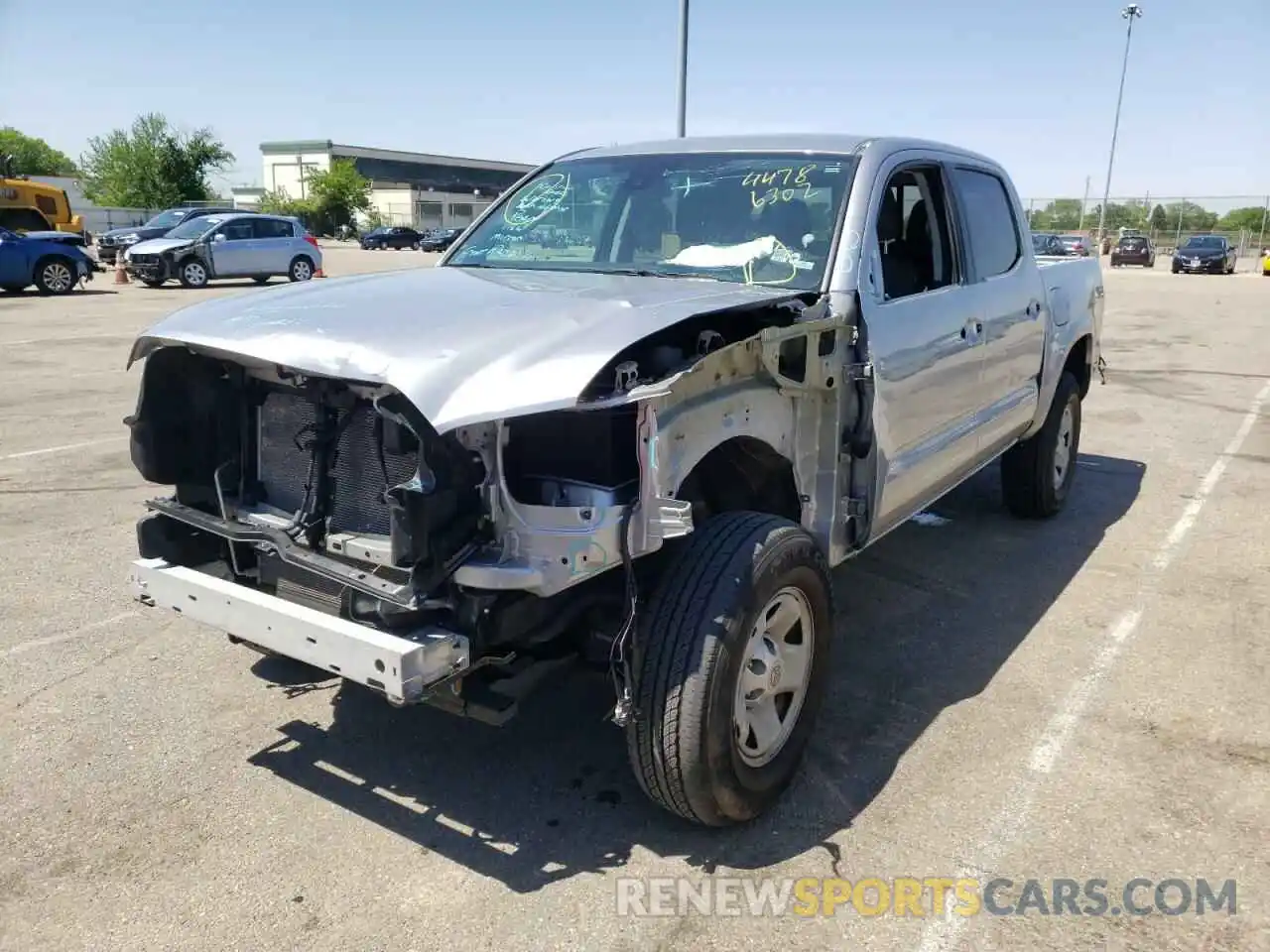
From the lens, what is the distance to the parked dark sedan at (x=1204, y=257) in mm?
36500

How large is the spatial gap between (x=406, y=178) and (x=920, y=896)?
10158cm

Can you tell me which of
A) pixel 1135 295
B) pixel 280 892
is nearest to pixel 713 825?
pixel 280 892

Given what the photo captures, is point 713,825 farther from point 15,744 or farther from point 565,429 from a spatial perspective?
point 15,744

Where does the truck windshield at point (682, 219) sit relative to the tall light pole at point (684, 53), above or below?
below

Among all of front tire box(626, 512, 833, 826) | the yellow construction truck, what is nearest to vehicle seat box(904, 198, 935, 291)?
front tire box(626, 512, 833, 826)

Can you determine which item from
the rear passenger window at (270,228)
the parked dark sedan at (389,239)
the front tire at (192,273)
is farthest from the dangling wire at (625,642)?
the parked dark sedan at (389,239)

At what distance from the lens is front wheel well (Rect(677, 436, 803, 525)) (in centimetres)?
330

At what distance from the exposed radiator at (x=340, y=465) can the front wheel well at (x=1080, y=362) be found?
4760 millimetres

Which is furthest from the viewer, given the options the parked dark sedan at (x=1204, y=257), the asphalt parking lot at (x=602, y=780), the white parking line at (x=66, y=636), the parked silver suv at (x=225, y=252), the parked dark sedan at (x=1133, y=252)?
the parked dark sedan at (x=1133, y=252)

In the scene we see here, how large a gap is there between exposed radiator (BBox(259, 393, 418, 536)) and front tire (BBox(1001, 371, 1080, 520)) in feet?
14.4

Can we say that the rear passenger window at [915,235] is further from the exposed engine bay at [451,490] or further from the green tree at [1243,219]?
the green tree at [1243,219]

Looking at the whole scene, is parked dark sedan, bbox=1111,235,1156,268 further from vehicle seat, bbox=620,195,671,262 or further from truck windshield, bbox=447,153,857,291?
vehicle seat, bbox=620,195,671,262

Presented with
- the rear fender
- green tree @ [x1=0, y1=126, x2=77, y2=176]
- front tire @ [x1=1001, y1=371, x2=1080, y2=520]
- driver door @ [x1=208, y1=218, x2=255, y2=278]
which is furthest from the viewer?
green tree @ [x1=0, y1=126, x2=77, y2=176]

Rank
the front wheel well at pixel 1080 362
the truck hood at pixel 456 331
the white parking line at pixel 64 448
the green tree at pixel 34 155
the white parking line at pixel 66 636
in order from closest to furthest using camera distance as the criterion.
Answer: the truck hood at pixel 456 331 → the white parking line at pixel 66 636 → the front wheel well at pixel 1080 362 → the white parking line at pixel 64 448 → the green tree at pixel 34 155
